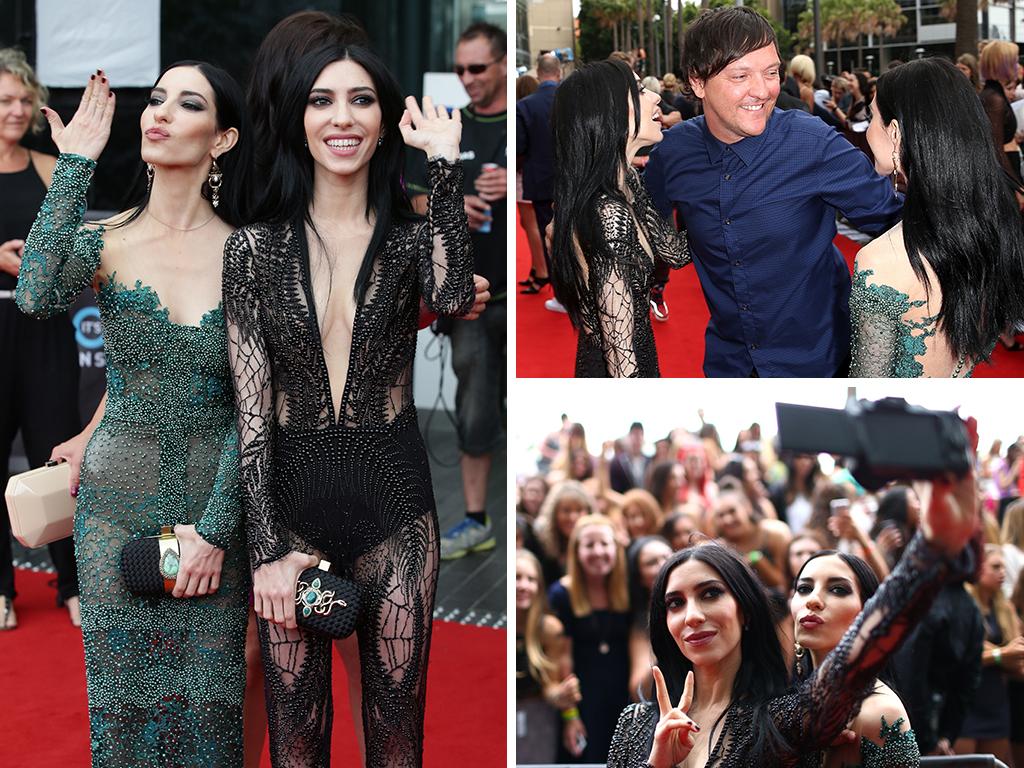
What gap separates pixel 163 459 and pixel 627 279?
0.99 meters

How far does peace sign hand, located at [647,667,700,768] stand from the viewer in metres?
2.23

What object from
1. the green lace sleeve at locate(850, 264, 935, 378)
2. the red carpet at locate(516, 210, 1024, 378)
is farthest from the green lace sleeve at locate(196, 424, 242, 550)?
the green lace sleeve at locate(850, 264, 935, 378)

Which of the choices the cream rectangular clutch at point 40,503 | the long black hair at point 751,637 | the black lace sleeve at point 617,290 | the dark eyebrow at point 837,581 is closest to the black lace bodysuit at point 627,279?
the black lace sleeve at point 617,290

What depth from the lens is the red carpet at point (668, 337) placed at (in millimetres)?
3551

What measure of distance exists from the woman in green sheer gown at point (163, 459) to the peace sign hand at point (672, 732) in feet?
2.73

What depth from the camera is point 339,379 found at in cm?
226

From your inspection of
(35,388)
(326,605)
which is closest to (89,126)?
(326,605)

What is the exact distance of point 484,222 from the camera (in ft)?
16.2

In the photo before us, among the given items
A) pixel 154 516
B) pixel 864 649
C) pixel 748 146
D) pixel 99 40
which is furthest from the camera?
pixel 99 40

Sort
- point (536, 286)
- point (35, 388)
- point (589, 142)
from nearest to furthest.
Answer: point (589, 142) → point (35, 388) → point (536, 286)

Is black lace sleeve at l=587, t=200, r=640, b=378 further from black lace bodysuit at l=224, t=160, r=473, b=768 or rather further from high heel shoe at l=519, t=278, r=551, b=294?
high heel shoe at l=519, t=278, r=551, b=294

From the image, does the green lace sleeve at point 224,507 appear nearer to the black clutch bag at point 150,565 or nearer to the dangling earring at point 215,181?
the black clutch bag at point 150,565

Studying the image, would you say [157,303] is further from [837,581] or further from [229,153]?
[837,581]

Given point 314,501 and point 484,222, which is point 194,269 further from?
point 484,222
